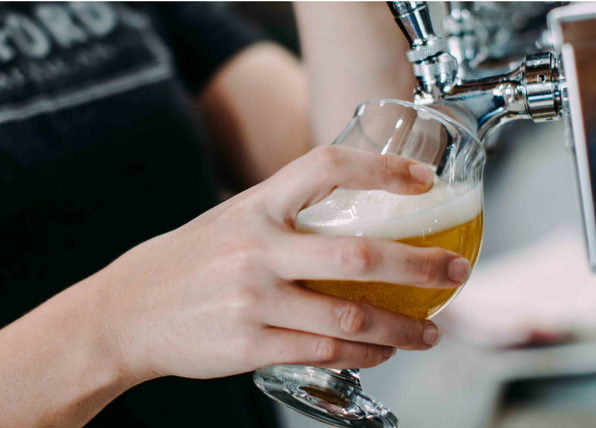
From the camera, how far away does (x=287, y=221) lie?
1.13 ft

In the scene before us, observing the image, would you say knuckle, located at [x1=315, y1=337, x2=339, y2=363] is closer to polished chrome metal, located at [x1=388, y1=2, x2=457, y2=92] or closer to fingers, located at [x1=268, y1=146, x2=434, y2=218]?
fingers, located at [x1=268, y1=146, x2=434, y2=218]

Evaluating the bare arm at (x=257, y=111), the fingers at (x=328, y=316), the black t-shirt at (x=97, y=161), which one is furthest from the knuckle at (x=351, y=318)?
the bare arm at (x=257, y=111)

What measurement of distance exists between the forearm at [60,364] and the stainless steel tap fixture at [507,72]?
0.30m

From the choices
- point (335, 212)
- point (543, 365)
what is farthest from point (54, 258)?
point (543, 365)

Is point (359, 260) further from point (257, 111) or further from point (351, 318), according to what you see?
point (257, 111)

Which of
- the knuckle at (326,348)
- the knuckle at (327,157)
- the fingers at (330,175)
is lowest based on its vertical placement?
the knuckle at (326,348)

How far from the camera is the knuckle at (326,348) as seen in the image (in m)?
0.36

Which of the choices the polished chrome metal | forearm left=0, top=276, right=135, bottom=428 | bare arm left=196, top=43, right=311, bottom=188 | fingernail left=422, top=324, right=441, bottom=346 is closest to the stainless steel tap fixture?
the polished chrome metal

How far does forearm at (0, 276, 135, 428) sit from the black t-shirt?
1.06 ft

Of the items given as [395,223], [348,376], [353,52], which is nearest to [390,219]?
[395,223]

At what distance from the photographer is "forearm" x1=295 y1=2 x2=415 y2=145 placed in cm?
78

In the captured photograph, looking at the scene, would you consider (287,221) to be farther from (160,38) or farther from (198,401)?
(160,38)

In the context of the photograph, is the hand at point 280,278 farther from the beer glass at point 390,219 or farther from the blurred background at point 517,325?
the blurred background at point 517,325

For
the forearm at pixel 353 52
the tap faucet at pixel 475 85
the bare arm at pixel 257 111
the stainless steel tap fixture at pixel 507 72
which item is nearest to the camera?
the stainless steel tap fixture at pixel 507 72
